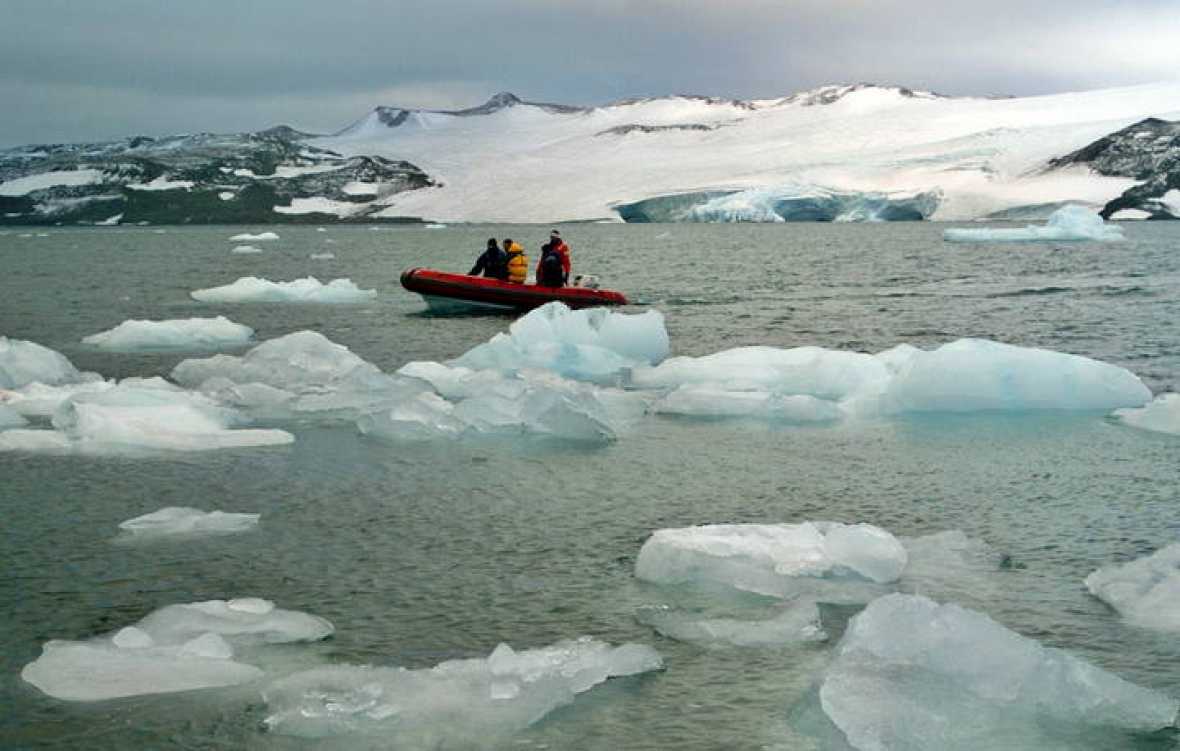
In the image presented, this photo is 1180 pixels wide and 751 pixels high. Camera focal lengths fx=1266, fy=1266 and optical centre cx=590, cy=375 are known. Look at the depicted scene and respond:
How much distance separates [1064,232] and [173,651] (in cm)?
4830

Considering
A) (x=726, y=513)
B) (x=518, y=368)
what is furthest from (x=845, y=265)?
(x=726, y=513)

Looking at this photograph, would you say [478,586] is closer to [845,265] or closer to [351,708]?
[351,708]

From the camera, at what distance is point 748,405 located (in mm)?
11297

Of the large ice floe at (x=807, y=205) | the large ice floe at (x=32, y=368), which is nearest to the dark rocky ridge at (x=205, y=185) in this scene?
the large ice floe at (x=807, y=205)

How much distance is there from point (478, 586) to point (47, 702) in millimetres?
2152

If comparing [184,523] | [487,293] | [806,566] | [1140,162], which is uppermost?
[1140,162]

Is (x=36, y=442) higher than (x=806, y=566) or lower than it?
higher

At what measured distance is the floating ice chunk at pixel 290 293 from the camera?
25.7 metres

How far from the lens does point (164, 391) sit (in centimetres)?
1105

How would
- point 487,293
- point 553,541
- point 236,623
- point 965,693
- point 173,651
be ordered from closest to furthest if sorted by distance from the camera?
point 965,693
point 173,651
point 236,623
point 553,541
point 487,293

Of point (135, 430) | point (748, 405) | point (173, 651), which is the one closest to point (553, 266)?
point (748, 405)

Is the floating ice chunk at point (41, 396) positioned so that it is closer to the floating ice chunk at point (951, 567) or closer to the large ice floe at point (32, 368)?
the large ice floe at point (32, 368)

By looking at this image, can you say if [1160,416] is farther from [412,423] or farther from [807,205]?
[807,205]

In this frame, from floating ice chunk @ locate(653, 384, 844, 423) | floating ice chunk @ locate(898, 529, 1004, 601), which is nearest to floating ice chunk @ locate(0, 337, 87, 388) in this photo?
floating ice chunk @ locate(653, 384, 844, 423)
